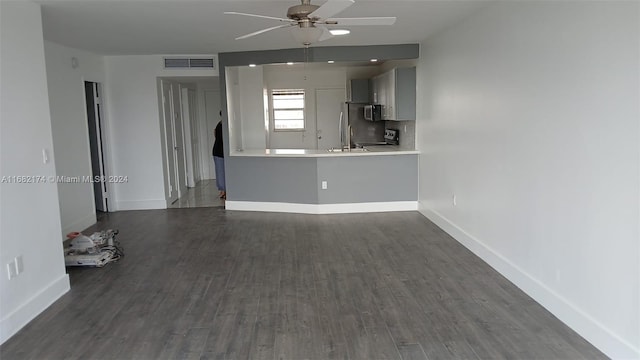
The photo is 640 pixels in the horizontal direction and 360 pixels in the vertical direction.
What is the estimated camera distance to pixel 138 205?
23.6 feet

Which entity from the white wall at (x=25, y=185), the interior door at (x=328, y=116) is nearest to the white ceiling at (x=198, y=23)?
the white wall at (x=25, y=185)

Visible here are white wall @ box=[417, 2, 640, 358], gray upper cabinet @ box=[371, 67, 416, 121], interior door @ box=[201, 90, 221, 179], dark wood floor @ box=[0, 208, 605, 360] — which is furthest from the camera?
interior door @ box=[201, 90, 221, 179]

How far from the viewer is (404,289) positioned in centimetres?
371

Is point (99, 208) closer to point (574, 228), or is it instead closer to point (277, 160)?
point (277, 160)

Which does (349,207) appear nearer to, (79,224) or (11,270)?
(79,224)

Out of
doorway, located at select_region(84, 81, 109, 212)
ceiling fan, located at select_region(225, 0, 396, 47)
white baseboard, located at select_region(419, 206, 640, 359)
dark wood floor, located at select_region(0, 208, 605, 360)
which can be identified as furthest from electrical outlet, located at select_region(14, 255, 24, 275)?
white baseboard, located at select_region(419, 206, 640, 359)

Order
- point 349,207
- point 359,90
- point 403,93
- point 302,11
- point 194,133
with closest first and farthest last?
point 302,11
point 403,93
point 349,207
point 359,90
point 194,133

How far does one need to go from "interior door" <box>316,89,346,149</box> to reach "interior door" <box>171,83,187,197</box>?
280 cm

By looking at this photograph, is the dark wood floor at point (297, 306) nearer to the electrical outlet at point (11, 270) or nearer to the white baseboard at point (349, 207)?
the electrical outlet at point (11, 270)

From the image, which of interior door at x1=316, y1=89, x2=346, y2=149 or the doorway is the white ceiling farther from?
interior door at x1=316, y1=89, x2=346, y2=149

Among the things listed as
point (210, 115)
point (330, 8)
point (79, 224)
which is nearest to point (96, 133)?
point (79, 224)

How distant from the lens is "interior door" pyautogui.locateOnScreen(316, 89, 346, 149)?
31.1 ft

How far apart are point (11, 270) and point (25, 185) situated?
61cm

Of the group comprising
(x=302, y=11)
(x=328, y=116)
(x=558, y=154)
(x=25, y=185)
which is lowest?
(x=25, y=185)
